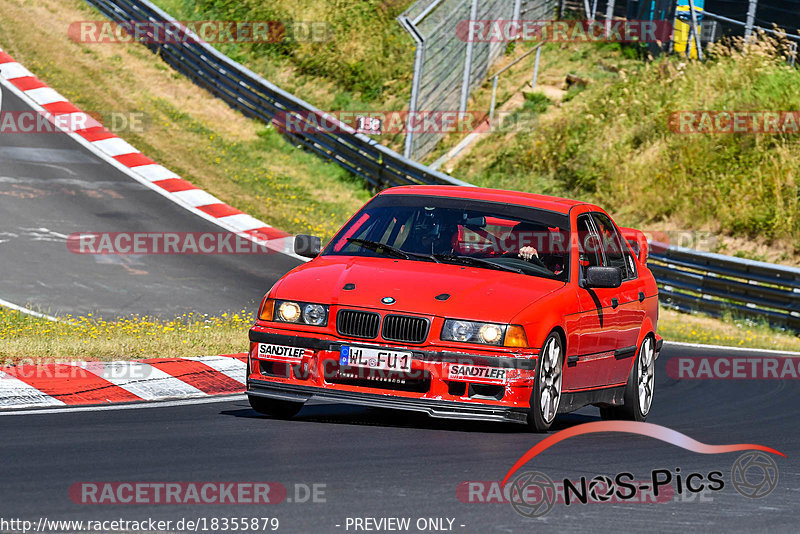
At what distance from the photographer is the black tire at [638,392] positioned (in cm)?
962

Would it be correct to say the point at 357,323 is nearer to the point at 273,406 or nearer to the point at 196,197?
the point at 273,406

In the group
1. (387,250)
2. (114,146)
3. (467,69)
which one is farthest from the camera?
(467,69)

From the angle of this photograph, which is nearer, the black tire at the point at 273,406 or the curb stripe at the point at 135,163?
the black tire at the point at 273,406

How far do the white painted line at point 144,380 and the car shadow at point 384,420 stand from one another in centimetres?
76

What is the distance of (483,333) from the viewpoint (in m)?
7.64

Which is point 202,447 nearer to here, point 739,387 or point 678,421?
point 678,421

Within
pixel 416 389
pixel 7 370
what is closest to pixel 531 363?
pixel 416 389

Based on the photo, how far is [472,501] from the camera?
598cm

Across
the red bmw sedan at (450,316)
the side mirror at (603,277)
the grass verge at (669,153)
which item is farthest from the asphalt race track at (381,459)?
the grass verge at (669,153)

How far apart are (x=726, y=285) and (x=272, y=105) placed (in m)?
12.8

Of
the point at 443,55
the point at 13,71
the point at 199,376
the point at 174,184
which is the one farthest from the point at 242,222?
the point at 199,376
